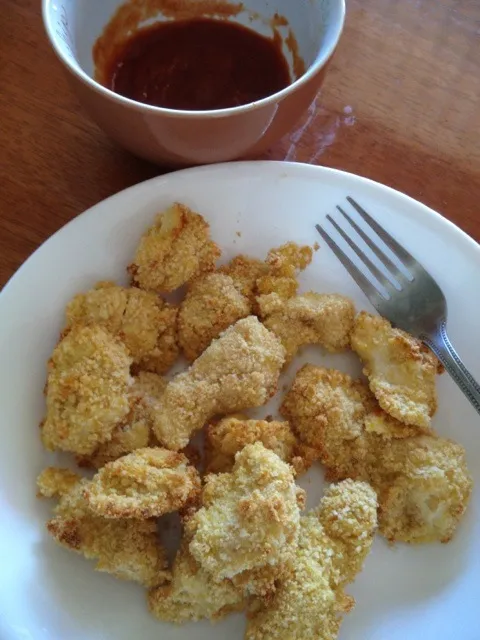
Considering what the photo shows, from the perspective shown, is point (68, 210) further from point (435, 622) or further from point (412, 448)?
point (435, 622)

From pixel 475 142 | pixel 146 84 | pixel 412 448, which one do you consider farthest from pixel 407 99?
pixel 412 448

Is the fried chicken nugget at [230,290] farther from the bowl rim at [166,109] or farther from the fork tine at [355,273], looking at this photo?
the bowl rim at [166,109]

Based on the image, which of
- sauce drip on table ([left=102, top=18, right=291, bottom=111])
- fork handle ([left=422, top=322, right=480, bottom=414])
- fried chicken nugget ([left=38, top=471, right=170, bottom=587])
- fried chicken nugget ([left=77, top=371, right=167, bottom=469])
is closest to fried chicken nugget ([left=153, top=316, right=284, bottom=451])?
fried chicken nugget ([left=77, top=371, right=167, bottom=469])

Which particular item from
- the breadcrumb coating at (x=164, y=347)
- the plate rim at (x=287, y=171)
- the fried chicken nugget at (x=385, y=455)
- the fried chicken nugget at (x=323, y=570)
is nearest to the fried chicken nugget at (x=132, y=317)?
the breadcrumb coating at (x=164, y=347)

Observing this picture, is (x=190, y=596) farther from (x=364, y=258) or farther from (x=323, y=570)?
(x=364, y=258)

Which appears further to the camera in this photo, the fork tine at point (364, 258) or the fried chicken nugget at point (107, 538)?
the fork tine at point (364, 258)

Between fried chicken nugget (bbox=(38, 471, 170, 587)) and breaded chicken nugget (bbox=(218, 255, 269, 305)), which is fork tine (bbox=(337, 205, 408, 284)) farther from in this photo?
fried chicken nugget (bbox=(38, 471, 170, 587))

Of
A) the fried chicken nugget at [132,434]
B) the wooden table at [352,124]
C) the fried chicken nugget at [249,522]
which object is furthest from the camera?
the wooden table at [352,124]
